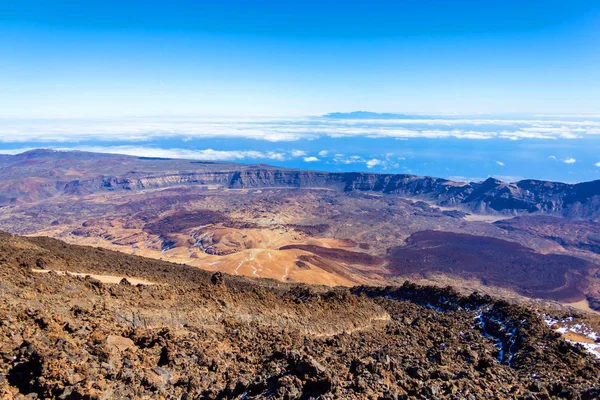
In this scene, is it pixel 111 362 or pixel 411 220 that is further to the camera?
pixel 411 220

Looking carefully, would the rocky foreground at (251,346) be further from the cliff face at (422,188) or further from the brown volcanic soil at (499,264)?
the cliff face at (422,188)

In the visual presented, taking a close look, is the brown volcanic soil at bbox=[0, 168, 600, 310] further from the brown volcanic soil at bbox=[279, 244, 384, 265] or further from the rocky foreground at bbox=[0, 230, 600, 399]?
the rocky foreground at bbox=[0, 230, 600, 399]

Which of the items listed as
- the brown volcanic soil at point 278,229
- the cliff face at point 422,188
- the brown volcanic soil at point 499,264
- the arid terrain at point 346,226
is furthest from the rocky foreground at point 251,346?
the cliff face at point 422,188

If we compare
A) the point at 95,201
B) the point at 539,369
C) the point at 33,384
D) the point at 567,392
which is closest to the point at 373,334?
the point at 539,369

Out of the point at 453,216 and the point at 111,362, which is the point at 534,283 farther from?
the point at 111,362

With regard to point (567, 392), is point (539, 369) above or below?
below

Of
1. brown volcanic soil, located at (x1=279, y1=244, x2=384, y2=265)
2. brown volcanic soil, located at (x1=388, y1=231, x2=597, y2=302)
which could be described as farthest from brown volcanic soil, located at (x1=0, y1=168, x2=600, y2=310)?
brown volcanic soil, located at (x1=388, y1=231, x2=597, y2=302)

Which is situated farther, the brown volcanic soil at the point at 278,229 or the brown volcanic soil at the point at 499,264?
the brown volcanic soil at the point at 499,264
